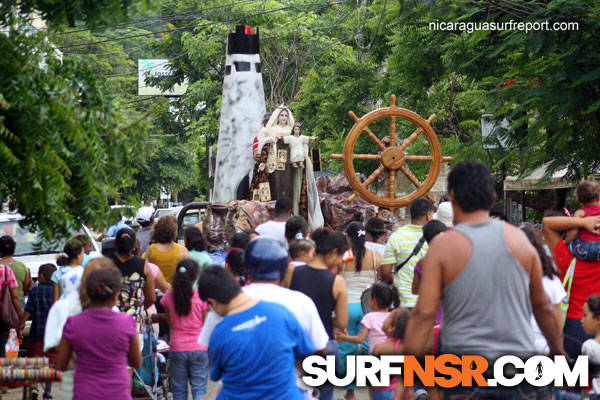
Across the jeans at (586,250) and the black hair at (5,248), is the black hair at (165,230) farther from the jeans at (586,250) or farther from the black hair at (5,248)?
the jeans at (586,250)

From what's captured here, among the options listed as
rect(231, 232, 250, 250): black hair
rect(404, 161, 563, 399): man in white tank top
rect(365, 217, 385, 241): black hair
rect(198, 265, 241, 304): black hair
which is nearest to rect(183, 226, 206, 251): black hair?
rect(231, 232, 250, 250): black hair

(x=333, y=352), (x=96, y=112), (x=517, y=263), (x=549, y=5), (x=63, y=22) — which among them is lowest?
(x=333, y=352)

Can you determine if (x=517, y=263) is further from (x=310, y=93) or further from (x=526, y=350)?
(x=310, y=93)

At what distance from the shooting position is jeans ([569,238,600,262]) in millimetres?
6488

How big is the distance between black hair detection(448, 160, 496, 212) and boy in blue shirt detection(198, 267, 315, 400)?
972mm

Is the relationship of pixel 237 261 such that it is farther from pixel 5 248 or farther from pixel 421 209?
pixel 5 248

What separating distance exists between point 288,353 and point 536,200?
52.8 feet

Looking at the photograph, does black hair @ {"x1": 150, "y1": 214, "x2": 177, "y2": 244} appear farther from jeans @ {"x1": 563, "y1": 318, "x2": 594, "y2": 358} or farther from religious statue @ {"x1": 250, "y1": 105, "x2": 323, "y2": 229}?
religious statue @ {"x1": 250, "y1": 105, "x2": 323, "y2": 229}

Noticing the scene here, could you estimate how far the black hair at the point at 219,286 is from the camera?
389cm

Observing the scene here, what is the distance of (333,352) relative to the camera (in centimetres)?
469

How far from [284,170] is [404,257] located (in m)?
7.26

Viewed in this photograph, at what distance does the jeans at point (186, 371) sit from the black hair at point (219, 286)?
2587 mm

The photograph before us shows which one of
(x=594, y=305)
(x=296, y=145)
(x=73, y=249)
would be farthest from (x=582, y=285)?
(x=296, y=145)

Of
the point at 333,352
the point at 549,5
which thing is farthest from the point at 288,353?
the point at 549,5
